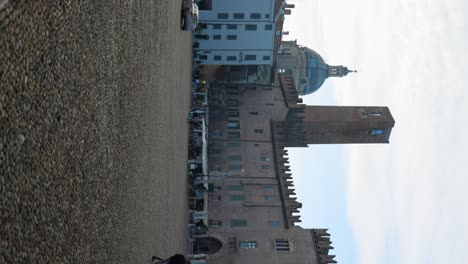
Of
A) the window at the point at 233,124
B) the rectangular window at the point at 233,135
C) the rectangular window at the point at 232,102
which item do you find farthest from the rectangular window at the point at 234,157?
the rectangular window at the point at 232,102

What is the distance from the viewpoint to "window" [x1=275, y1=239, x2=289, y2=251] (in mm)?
52459

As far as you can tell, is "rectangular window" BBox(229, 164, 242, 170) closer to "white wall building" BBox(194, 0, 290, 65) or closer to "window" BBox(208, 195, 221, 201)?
"window" BBox(208, 195, 221, 201)

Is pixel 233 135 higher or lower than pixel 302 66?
lower

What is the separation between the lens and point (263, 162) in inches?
2621

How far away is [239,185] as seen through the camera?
209 ft

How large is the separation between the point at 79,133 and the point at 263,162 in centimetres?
5518

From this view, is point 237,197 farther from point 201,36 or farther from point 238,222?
point 201,36

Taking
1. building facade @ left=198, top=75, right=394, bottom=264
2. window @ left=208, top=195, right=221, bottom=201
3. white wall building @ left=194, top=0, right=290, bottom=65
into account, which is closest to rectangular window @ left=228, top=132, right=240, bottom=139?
building facade @ left=198, top=75, right=394, bottom=264

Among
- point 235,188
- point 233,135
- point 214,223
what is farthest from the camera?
point 233,135

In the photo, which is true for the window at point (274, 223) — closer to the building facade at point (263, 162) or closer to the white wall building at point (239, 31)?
the building facade at point (263, 162)

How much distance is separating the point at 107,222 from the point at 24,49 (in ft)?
23.1

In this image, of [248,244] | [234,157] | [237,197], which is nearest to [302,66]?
[234,157]

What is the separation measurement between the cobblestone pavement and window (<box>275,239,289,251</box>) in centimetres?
3012

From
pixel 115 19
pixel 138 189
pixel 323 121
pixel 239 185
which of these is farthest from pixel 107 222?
pixel 323 121
